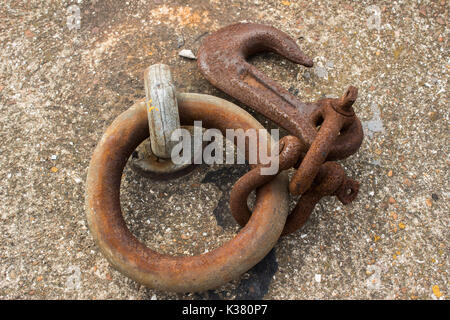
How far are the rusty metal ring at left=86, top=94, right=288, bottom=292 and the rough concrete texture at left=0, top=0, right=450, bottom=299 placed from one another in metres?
0.26

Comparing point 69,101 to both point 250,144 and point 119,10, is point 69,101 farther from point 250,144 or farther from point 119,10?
point 250,144

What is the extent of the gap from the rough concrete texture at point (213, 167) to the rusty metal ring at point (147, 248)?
261 millimetres

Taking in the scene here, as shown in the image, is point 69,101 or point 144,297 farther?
point 69,101

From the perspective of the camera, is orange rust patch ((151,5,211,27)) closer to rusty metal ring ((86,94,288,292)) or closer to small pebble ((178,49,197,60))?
small pebble ((178,49,197,60))

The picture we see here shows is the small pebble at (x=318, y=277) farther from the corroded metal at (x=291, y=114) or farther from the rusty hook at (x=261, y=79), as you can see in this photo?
the rusty hook at (x=261, y=79)

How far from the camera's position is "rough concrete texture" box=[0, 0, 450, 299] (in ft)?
6.15

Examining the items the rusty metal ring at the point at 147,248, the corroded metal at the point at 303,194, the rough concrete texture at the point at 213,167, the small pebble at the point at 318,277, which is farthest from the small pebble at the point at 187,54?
the small pebble at the point at 318,277

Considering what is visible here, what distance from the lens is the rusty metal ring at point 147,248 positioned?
160cm

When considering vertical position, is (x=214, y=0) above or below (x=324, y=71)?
above

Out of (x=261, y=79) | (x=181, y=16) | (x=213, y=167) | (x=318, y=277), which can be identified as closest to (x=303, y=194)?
(x=318, y=277)

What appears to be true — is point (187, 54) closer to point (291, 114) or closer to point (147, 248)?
point (291, 114)

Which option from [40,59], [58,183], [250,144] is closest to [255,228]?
[250,144]

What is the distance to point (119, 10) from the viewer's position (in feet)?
8.25

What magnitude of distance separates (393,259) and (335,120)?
0.71 metres
